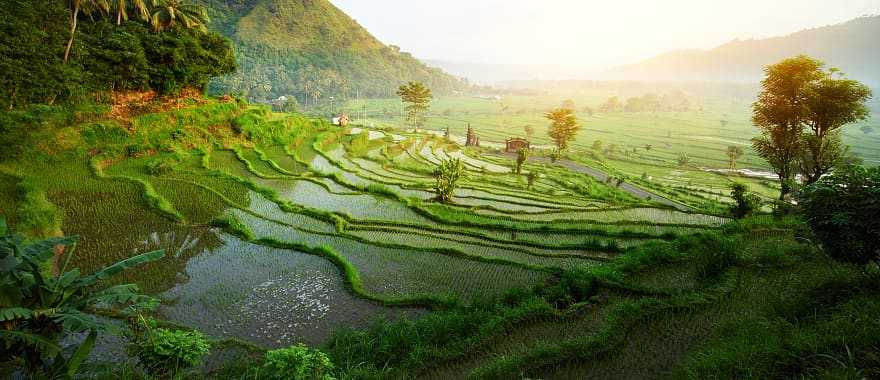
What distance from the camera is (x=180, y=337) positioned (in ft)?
18.1

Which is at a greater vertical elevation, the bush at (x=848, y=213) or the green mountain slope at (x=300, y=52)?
the green mountain slope at (x=300, y=52)

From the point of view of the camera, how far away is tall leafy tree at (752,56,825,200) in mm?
15148

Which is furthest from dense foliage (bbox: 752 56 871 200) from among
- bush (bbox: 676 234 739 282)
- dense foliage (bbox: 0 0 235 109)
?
dense foliage (bbox: 0 0 235 109)

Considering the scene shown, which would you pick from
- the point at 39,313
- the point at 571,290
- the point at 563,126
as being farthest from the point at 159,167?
the point at 563,126

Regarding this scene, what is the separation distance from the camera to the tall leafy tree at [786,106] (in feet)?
49.7

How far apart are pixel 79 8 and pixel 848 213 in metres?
26.8

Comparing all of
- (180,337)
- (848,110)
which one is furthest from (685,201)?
(180,337)

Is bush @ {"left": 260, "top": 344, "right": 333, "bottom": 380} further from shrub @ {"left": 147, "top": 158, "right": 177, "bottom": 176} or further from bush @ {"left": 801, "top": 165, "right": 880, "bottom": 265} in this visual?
shrub @ {"left": 147, "top": 158, "right": 177, "bottom": 176}

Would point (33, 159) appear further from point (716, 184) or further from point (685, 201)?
point (716, 184)

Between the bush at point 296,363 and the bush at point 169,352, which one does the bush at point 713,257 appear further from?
the bush at point 169,352

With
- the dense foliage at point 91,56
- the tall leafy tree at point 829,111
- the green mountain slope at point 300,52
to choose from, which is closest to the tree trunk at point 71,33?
the dense foliage at point 91,56

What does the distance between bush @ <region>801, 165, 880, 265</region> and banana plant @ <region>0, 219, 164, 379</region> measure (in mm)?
10241

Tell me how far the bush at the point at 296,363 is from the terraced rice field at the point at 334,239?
2.50 metres

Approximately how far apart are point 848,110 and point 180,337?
69.3ft
